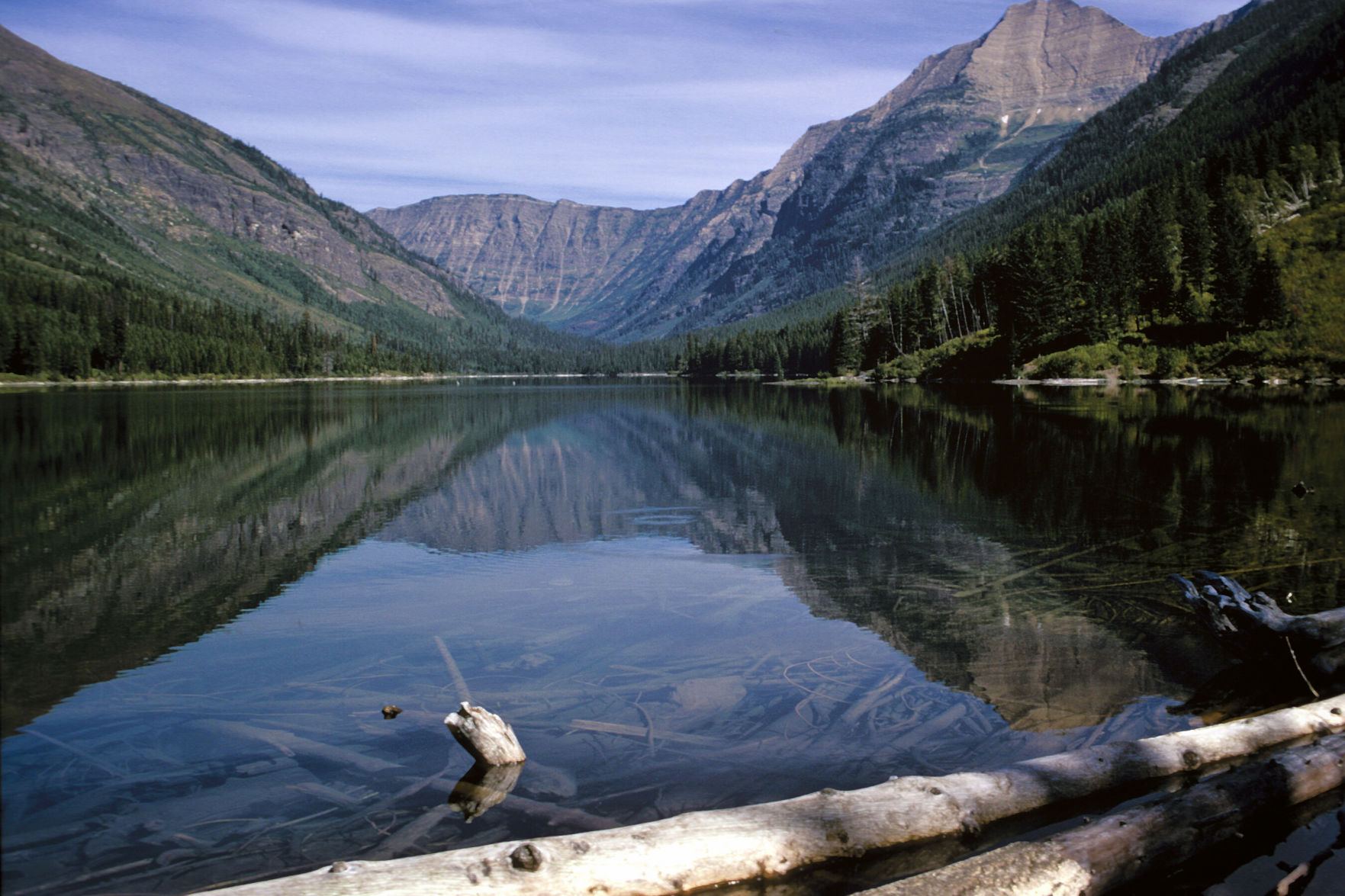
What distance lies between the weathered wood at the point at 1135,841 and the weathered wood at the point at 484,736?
4353 millimetres

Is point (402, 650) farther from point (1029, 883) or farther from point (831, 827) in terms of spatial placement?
point (1029, 883)

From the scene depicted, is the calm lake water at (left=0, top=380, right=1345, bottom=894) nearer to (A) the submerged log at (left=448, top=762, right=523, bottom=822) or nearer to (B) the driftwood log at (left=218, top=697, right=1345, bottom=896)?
(A) the submerged log at (left=448, top=762, right=523, bottom=822)

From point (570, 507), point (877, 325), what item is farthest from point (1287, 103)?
point (570, 507)

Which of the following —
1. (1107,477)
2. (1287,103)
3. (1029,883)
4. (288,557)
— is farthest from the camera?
(1287,103)

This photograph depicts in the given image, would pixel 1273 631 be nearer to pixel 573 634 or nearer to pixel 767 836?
pixel 767 836

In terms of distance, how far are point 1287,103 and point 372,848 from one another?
238 meters

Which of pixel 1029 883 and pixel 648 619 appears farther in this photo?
pixel 648 619

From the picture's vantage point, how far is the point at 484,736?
848cm

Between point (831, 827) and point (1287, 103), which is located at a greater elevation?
point (1287, 103)

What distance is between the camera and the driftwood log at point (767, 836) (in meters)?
5.57

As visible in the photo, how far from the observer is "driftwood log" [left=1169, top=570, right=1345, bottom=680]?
1055cm

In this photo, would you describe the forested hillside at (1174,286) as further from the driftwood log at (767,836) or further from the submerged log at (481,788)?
the submerged log at (481,788)

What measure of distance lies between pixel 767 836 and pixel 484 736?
345cm

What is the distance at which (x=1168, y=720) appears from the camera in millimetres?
9727
